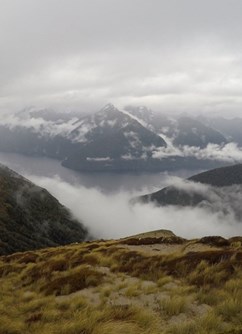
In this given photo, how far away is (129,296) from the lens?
15500 mm

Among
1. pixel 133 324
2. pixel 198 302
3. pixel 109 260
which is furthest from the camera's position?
pixel 109 260

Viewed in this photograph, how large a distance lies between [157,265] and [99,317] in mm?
9972

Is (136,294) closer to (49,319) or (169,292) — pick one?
(169,292)

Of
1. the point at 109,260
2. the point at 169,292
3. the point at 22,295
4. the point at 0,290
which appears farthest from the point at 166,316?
the point at 109,260

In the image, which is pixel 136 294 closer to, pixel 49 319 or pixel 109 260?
pixel 49 319

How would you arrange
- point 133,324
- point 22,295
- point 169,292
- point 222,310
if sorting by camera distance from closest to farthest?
point 133,324
point 222,310
point 169,292
point 22,295

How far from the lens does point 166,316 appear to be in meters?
12.2

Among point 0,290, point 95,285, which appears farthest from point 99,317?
point 0,290

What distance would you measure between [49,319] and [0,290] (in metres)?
7.97

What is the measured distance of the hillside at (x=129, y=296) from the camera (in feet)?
35.6

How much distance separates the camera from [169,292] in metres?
15.1

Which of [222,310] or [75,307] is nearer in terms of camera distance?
[222,310]

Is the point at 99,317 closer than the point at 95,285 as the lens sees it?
Yes

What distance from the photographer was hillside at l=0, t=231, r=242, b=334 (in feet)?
35.6
